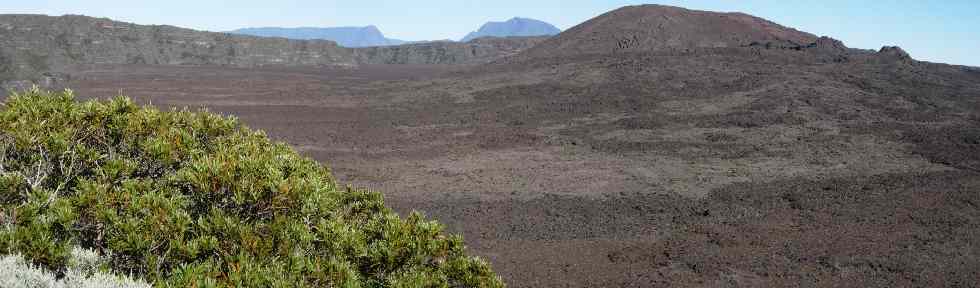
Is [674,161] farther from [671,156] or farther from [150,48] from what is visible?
[150,48]

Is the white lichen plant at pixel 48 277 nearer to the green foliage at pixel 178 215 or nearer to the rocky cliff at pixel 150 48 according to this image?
the green foliage at pixel 178 215

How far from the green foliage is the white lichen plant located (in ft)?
0.44

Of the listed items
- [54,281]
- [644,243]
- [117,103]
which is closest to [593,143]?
[644,243]

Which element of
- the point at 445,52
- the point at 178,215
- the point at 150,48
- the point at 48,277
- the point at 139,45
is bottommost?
the point at 48,277

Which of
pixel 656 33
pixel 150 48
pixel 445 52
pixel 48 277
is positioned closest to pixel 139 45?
pixel 150 48

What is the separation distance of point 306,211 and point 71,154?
9.38 feet

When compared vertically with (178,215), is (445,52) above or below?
above

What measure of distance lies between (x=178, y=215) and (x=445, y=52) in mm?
85008

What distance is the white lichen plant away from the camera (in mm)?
4133

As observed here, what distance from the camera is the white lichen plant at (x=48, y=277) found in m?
4.13

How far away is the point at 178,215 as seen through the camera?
5.06m

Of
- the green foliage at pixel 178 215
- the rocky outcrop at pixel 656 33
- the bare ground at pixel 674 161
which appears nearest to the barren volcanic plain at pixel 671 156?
the bare ground at pixel 674 161

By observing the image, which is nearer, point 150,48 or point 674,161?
point 674,161

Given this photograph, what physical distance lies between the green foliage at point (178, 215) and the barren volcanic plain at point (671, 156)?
6933 millimetres
